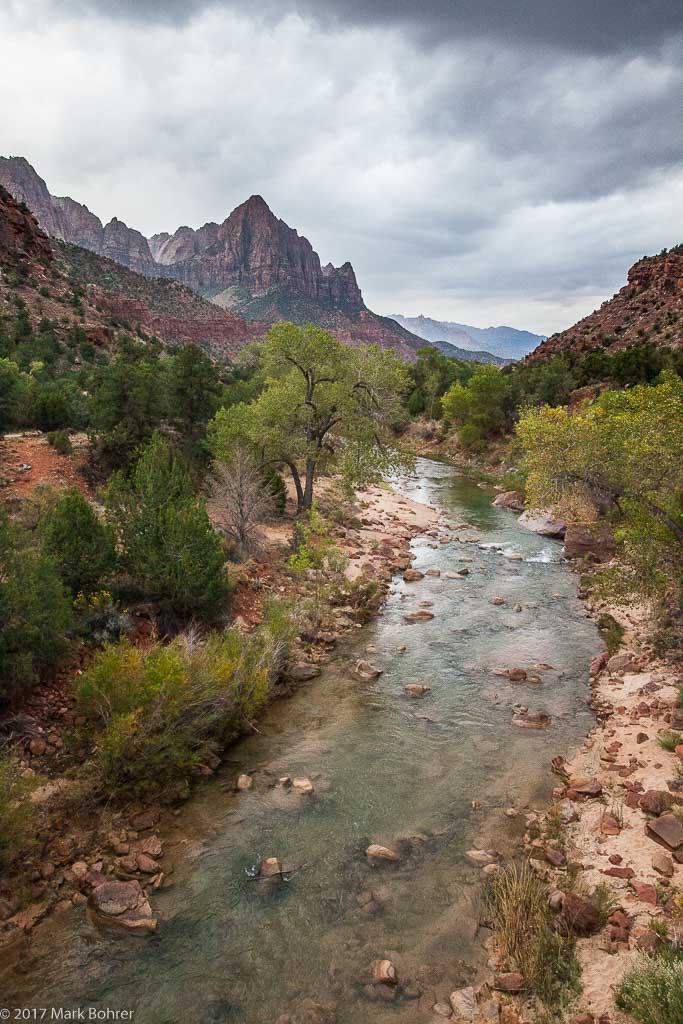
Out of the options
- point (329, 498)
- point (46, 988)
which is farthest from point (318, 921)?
point (329, 498)

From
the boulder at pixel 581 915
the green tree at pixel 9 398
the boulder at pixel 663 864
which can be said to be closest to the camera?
the boulder at pixel 581 915

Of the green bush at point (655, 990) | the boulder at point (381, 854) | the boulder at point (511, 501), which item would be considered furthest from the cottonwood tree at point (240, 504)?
the boulder at point (511, 501)

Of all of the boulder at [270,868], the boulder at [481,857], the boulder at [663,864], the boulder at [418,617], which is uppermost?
the boulder at [663,864]

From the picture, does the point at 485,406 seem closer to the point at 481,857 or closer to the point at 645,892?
the point at 481,857

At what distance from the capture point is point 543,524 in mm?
25047

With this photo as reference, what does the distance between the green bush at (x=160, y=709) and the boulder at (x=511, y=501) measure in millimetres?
23317

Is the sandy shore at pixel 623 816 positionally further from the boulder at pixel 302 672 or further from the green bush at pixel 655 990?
the boulder at pixel 302 672

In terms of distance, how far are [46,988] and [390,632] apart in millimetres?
10014

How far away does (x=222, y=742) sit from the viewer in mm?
9195

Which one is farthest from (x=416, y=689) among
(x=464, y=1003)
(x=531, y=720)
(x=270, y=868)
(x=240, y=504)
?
(x=240, y=504)

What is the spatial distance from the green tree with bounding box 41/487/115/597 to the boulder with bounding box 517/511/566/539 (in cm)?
1959

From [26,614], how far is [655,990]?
9142mm

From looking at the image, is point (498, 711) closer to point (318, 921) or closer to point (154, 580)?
point (318, 921)

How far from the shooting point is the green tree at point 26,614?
26.9 ft
